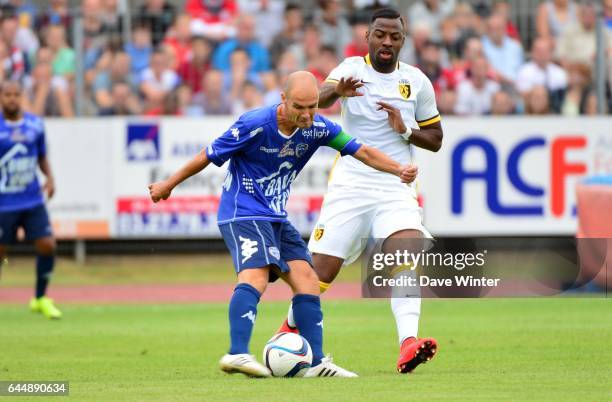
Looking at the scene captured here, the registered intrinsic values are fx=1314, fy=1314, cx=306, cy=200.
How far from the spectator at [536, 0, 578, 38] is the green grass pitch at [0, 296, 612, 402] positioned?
611 cm

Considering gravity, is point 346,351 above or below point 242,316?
below

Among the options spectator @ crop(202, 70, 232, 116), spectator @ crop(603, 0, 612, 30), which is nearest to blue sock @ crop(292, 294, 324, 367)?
spectator @ crop(202, 70, 232, 116)

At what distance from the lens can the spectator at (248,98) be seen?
19.9 m

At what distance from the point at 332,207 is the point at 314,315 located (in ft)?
4.13

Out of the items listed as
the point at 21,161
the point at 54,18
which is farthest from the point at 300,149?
the point at 54,18

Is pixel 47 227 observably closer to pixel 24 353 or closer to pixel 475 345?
pixel 24 353

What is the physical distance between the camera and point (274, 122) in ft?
29.3

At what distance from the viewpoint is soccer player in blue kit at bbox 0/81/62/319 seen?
15195 millimetres

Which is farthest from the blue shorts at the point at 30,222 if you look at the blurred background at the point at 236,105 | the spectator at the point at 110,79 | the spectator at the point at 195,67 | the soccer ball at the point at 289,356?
the soccer ball at the point at 289,356

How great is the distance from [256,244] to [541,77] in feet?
41.6

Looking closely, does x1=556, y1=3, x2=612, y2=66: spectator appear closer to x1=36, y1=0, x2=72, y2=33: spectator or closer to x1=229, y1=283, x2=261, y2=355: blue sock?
x1=36, y1=0, x2=72, y2=33: spectator

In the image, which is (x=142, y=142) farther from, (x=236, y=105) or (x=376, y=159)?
(x=376, y=159)

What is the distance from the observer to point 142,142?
1959 cm

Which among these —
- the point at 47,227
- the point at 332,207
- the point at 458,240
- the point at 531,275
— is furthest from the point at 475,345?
the point at 458,240
